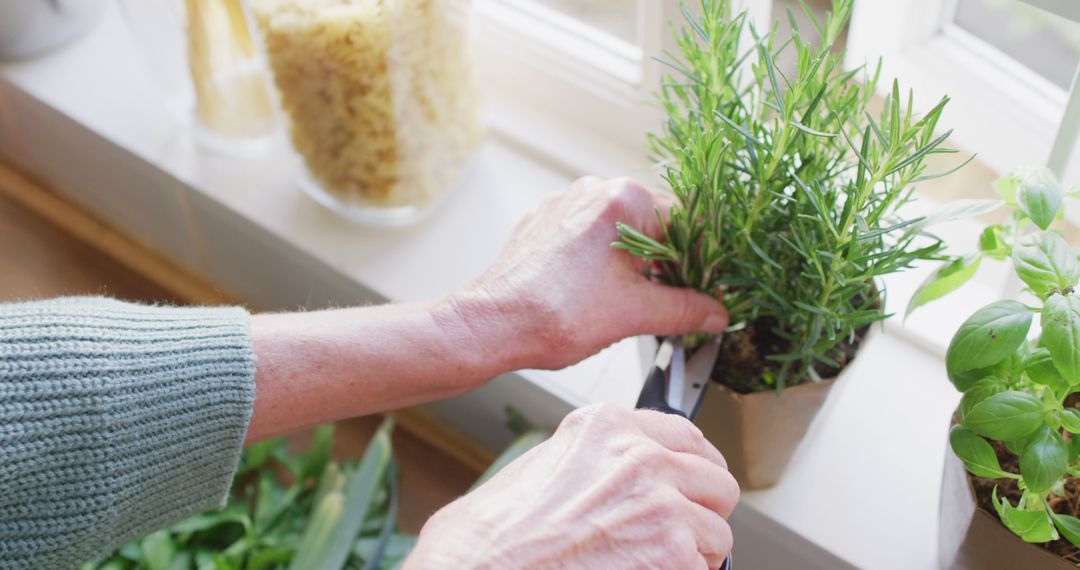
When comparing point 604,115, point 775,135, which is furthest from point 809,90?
point 604,115

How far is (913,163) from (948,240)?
313mm

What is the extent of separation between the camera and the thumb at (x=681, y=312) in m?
0.64

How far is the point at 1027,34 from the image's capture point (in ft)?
2.27

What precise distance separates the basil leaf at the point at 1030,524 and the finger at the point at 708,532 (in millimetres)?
141

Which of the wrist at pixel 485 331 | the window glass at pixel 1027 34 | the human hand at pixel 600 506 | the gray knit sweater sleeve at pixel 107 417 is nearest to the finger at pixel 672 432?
the human hand at pixel 600 506

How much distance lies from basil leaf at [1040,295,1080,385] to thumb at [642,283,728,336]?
0.20 m

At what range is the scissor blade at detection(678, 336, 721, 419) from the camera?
2.04 ft

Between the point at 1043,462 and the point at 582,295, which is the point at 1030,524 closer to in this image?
the point at 1043,462

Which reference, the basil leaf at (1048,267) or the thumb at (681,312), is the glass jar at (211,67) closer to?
the thumb at (681,312)

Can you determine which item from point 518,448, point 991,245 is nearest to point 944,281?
point 991,245

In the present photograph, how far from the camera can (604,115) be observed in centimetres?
95

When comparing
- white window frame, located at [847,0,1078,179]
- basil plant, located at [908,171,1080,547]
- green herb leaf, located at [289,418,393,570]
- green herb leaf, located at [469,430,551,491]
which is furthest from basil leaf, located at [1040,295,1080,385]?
green herb leaf, located at [289,418,393,570]

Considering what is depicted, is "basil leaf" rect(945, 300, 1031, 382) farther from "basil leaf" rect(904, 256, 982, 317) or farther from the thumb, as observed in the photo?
the thumb

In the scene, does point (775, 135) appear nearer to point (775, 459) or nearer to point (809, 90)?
point (809, 90)
